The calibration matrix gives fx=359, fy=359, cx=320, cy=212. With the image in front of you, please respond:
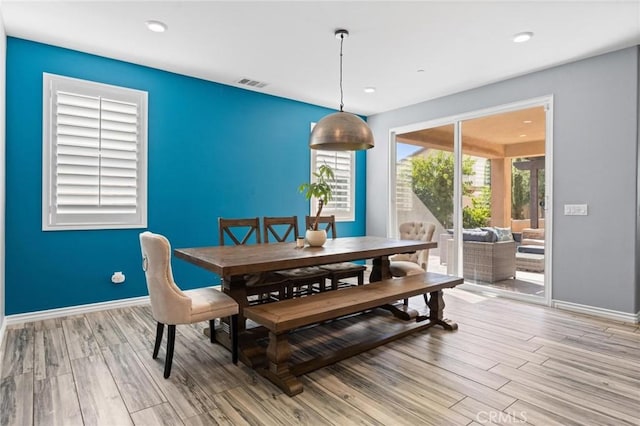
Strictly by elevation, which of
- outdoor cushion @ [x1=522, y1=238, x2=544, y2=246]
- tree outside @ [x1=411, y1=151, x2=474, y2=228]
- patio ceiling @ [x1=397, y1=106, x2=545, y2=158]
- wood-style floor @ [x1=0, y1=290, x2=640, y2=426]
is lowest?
wood-style floor @ [x1=0, y1=290, x2=640, y2=426]

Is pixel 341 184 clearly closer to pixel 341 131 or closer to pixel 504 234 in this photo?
pixel 504 234

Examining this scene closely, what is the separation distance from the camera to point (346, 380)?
2402 millimetres

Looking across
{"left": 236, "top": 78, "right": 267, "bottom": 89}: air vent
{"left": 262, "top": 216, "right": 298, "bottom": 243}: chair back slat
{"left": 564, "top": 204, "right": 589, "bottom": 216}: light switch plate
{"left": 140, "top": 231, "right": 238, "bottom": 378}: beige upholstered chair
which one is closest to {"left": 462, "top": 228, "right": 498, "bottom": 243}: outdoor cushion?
{"left": 564, "top": 204, "right": 589, "bottom": 216}: light switch plate

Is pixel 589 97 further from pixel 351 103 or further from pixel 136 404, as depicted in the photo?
pixel 136 404

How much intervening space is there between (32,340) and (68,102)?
233 cm

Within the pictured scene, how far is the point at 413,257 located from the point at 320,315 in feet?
8.10

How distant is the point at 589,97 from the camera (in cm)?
386

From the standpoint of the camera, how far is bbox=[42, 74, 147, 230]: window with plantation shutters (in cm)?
364

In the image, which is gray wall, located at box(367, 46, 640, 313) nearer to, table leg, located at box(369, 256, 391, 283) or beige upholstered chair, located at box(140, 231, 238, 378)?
table leg, located at box(369, 256, 391, 283)

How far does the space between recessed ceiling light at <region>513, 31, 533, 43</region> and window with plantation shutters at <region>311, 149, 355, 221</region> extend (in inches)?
124

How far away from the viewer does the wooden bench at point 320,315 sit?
2291mm

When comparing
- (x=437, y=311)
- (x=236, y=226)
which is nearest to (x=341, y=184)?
(x=236, y=226)

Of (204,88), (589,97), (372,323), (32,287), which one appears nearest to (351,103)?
(204,88)

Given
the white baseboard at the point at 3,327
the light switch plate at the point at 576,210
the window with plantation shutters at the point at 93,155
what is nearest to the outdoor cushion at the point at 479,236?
the light switch plate at the point at 576,210
